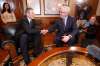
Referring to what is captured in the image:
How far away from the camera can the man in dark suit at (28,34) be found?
3.21 meters

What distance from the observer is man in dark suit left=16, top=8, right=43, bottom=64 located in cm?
321

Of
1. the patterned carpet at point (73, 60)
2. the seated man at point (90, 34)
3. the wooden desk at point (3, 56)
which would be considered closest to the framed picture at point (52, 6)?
the seated man at point (90, 34)

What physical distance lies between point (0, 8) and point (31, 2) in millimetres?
981

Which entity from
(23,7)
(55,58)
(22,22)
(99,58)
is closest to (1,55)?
(22,22)

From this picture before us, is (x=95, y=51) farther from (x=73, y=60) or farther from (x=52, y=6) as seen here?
(x=52, y=6)

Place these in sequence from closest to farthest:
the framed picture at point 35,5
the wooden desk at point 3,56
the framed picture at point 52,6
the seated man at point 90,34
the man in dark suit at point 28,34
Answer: the wooden desk at point 3,56, the man in dark suit at point 28,34, the seated man at point 90,34, the framed picture at point 35,5, the framed picture at point 52,6

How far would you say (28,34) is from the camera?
3363 millimetres

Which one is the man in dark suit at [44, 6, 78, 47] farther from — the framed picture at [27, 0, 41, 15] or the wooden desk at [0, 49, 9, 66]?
the framed picture at [27, 0, 41, 15]

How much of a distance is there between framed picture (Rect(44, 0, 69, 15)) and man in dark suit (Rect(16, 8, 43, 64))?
1.91m

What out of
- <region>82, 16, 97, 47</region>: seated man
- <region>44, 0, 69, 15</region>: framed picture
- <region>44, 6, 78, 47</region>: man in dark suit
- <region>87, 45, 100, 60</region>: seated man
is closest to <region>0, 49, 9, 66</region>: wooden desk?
<region>44, 6, 78, 47</region>: man in dark suit

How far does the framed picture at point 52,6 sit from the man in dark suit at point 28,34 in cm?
191

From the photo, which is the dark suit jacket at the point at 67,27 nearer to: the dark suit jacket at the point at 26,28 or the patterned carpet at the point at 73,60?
the dark suit jacket at the point at 26,28

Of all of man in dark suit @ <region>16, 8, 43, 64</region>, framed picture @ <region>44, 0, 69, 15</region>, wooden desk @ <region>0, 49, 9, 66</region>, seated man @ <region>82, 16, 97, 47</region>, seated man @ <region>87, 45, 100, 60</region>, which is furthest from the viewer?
framed picture @ <region>44, 0, 69, 15</region>

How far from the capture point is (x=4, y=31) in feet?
11.3
